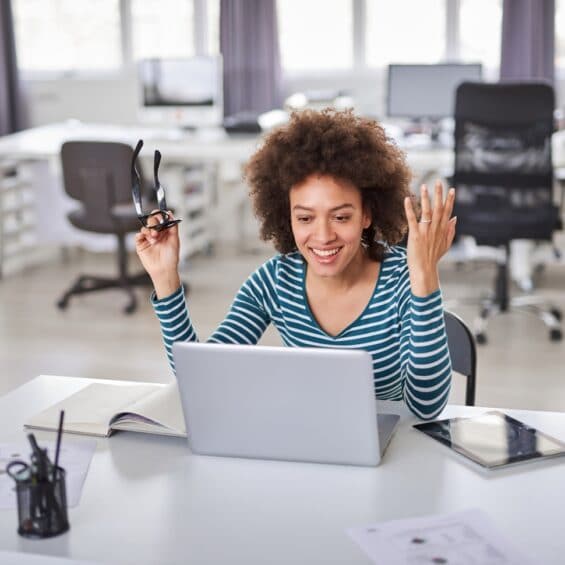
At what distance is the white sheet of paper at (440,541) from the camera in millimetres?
1185

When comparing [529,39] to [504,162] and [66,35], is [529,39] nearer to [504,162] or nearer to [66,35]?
[504,162]

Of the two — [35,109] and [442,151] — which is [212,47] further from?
[442,151]

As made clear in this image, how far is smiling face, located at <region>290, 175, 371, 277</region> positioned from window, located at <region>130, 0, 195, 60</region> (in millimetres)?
4572

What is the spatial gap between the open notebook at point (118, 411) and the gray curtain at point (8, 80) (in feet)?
15.9

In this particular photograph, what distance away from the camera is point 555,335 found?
13.4 ft

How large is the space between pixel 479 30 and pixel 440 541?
4908mm

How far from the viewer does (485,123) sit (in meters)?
3.99

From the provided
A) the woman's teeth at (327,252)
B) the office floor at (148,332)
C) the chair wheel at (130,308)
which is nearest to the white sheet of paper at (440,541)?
the woman's teeth at (327,252)

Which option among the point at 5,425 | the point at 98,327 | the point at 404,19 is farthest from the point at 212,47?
the point at 5,425

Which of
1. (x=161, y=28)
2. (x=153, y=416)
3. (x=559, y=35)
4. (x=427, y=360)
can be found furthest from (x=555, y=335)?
(x=161, y=28)

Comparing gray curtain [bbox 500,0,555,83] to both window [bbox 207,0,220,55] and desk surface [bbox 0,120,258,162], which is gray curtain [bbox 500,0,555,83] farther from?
window [bbox 207,0,220,55]

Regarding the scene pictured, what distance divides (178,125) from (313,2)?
1.11 metres

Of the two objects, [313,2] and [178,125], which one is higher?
[313,2]

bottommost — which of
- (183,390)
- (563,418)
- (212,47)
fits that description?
(563,418)
